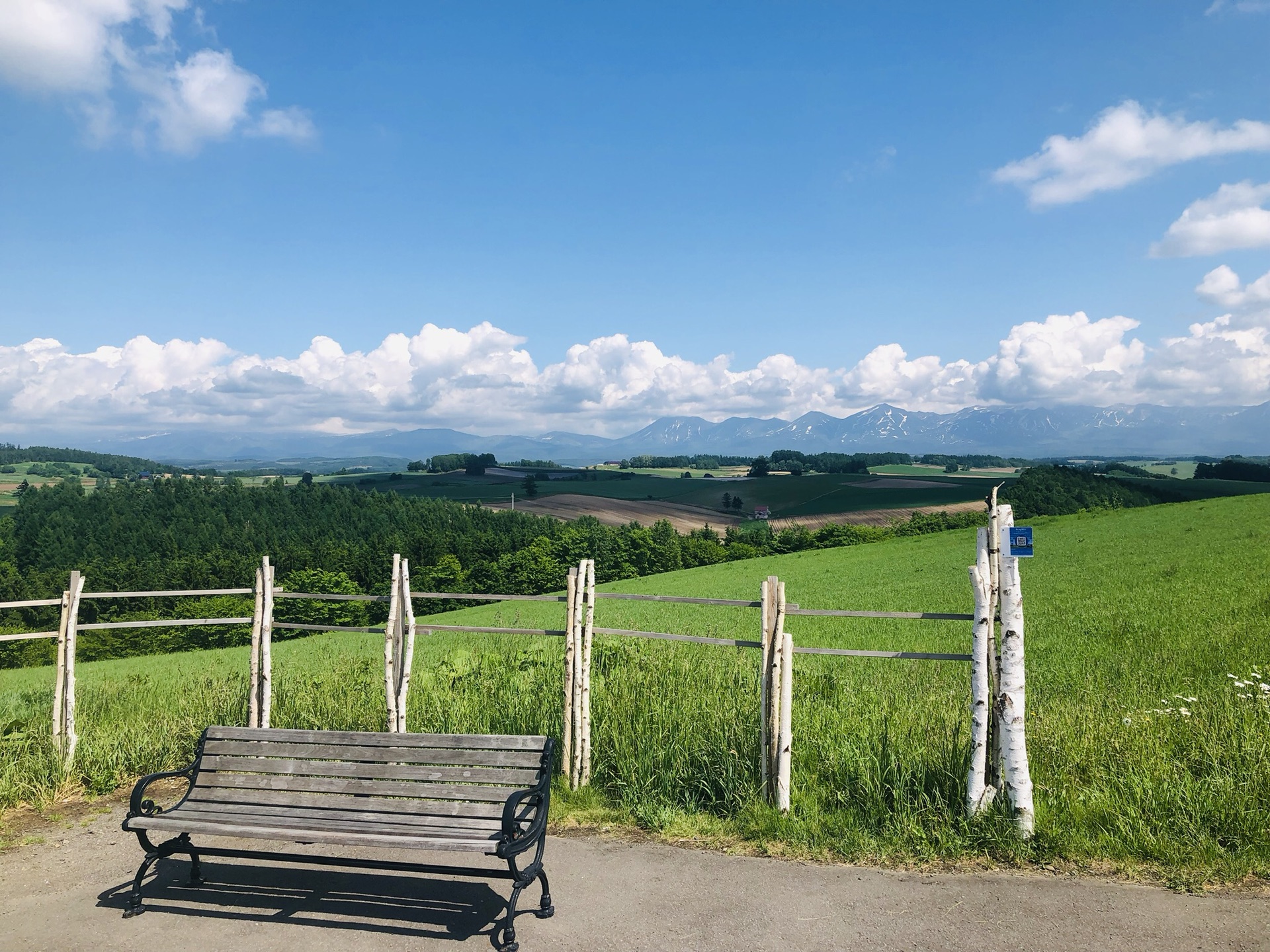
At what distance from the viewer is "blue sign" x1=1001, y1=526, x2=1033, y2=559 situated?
18.4ft

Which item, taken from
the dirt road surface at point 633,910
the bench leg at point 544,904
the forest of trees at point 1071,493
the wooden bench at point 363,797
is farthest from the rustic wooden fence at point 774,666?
the forest of trees at point 1071,493

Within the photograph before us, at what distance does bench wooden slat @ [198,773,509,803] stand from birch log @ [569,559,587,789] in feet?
4.94

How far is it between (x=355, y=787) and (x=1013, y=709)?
A: 180 inches

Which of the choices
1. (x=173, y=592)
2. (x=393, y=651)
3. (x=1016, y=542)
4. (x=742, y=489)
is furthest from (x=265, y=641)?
(x=742, y=489)

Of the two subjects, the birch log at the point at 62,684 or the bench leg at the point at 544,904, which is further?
the birch log at the point at 62,684

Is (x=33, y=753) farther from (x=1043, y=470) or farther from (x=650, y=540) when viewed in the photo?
(x=1043, y=470)

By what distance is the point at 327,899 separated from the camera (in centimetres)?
529

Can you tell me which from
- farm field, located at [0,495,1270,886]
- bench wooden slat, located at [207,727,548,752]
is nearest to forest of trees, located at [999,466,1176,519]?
farm field, located at [0,495,1270,886]

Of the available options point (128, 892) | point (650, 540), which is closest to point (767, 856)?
point (128, 892)

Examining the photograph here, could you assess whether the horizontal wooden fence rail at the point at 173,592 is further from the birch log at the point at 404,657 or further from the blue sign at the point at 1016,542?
the blue sign at the point at 1016,542

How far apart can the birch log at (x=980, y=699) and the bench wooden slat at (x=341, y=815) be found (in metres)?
3.30

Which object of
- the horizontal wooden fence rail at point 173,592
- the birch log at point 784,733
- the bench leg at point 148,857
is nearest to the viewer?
the bench leg at point 148,857

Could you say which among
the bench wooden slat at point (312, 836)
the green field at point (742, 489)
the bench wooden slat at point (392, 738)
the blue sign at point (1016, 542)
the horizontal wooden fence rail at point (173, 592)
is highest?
the blue sign at point (1016, 542)

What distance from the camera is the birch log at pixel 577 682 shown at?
7.00 m
